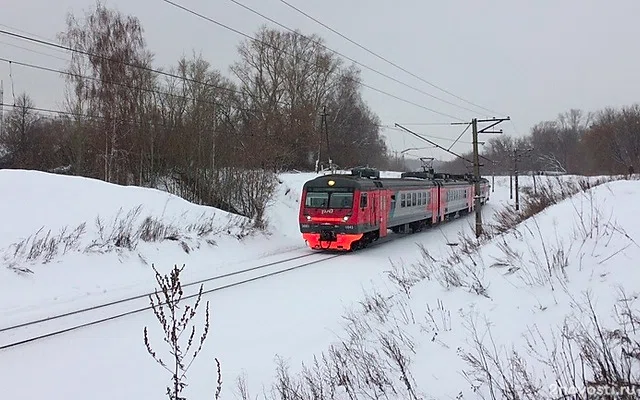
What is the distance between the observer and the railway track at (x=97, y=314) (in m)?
8.52

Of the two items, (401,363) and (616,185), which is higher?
(616,185)

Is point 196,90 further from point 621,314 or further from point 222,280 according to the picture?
point 621,314

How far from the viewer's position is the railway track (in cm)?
852

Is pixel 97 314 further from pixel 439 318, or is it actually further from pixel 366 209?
pixel 366 209

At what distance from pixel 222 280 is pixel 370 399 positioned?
9.60 meters

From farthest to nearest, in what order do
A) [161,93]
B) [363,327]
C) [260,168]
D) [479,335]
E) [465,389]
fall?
1. [161,93]
2. [260,168]
3. [363,327]
4. [479,335]
5. [465,389]

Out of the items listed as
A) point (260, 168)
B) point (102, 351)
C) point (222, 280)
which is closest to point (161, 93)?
point (260, 168)

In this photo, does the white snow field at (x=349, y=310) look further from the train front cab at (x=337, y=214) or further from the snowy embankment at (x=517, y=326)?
the train front cab at (x=337, y=214)

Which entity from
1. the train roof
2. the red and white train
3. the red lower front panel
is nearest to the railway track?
the red lower front panel

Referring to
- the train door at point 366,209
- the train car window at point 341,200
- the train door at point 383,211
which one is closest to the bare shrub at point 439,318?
the train car window at point 341,200

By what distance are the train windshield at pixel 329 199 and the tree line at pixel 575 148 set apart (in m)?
9.63

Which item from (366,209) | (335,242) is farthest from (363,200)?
(335,242)

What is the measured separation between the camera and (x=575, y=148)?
223ft

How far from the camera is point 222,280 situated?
1376cm
